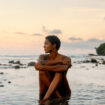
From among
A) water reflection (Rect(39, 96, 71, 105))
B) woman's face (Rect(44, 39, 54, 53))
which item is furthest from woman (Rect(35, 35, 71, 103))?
water reflection (Rect(39, 96, 71, 105))

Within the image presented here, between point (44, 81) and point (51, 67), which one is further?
point (44, 81)

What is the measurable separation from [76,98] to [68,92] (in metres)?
0.51

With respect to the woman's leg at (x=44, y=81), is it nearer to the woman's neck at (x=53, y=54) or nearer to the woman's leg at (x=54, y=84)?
the woman's leg at (x=54, y=84)

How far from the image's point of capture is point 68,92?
1245 cm

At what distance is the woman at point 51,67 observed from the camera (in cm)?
1088

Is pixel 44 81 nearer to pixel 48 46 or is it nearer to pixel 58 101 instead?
pixel 58 101

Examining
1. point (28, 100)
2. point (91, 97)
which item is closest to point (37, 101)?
point (28, 100)

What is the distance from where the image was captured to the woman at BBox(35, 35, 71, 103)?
35.7ft

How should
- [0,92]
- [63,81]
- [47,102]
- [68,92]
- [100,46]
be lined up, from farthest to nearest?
1. [100,46]
2. [0,92]
3. [68,92]
4. [63,81]
5. [47,102]

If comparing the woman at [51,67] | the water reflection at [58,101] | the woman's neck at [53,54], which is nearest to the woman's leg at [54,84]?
the woman at [51,67]

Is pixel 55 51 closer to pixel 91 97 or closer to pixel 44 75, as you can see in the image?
pixel 44 75

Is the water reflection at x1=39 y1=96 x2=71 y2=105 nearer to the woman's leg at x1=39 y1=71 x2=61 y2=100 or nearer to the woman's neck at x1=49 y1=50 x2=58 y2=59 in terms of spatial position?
the woman's leg at x1=39 y1=71 x2=61 y2=100

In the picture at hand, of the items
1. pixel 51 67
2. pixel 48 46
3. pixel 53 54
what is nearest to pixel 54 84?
pixel 51 67

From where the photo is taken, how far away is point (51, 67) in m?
10.9
